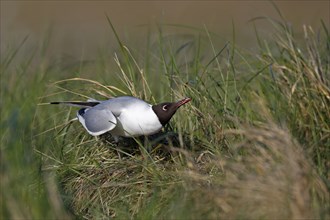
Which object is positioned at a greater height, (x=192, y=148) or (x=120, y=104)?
(x=120, y=104)

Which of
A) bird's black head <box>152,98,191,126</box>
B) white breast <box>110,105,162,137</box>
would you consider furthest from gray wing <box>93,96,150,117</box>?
bird's black head <box>152,98,191,126</box>

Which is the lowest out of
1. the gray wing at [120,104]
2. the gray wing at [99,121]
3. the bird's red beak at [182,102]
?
the gray wing at [99,121]

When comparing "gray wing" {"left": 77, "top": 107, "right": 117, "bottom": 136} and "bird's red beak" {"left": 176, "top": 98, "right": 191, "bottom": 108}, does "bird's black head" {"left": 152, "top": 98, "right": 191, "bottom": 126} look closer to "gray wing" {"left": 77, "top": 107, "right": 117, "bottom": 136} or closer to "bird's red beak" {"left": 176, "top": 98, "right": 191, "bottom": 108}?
"bird's red beak" {"left": 176, "top": 98, "right": 191, "bottom": 108}

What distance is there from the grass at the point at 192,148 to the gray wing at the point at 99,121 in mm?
175

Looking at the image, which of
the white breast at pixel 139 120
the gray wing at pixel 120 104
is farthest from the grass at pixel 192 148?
the gray wing at pixel 120 104

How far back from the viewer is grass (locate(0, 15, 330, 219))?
13.3ft

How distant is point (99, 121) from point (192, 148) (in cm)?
53

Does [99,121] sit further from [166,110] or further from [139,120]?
[166,110]

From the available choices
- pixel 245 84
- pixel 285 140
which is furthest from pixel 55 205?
pixel 245 84

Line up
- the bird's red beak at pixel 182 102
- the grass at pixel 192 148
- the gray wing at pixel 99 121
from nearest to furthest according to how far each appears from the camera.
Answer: the grass at pixel 192 148
the bird's red beak at pixel 182 102
the gray wing at pixel 99 121

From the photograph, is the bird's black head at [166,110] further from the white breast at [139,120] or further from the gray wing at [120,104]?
the gray wing at [120,104]

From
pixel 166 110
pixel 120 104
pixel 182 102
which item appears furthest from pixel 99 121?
pixel 182 102

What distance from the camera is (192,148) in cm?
504

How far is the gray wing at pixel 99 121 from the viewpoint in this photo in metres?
5.11
